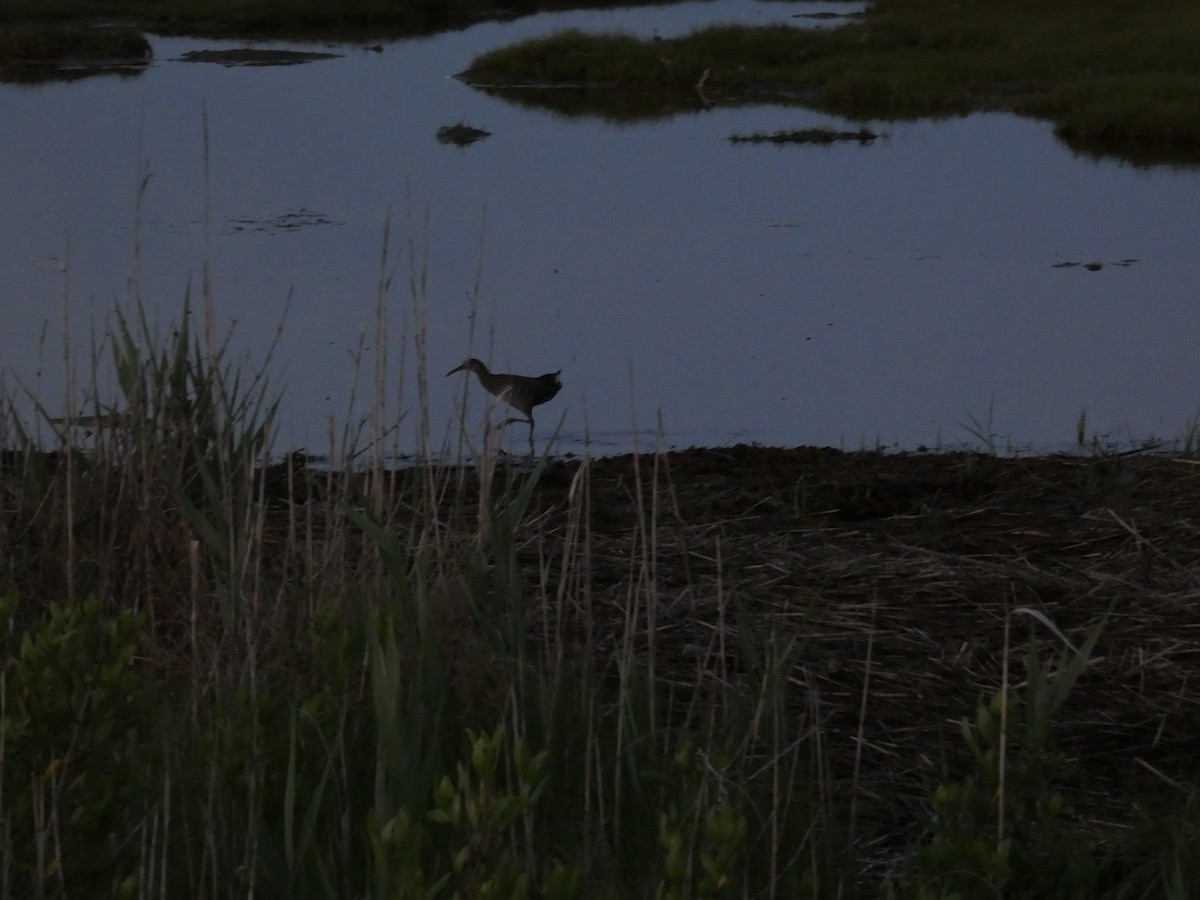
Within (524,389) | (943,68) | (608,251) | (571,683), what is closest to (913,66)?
(943,68)

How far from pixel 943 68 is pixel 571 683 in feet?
53.2

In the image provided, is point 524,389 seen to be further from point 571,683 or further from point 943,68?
point 943,68

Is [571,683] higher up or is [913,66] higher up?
[913,66]

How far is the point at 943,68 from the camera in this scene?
1808 cm

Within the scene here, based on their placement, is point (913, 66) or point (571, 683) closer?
point (571, 683)

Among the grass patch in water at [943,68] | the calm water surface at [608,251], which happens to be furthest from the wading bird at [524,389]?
the grass patch in water at [943,68]

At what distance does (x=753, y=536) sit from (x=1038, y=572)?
62cm

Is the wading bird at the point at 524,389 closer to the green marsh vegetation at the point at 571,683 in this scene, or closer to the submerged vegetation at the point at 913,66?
the green marsh vegetation at the point at 571,683

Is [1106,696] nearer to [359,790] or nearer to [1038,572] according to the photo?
[1038,572]

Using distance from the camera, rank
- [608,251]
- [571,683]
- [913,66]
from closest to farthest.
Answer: [571,683], [608,251], [913,66]

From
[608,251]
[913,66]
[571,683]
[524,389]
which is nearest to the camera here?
[571,683]

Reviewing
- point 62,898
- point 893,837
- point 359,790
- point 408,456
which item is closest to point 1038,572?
point 893,837

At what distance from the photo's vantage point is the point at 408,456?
5789 mm

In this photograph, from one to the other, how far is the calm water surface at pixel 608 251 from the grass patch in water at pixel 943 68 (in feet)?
2.02
